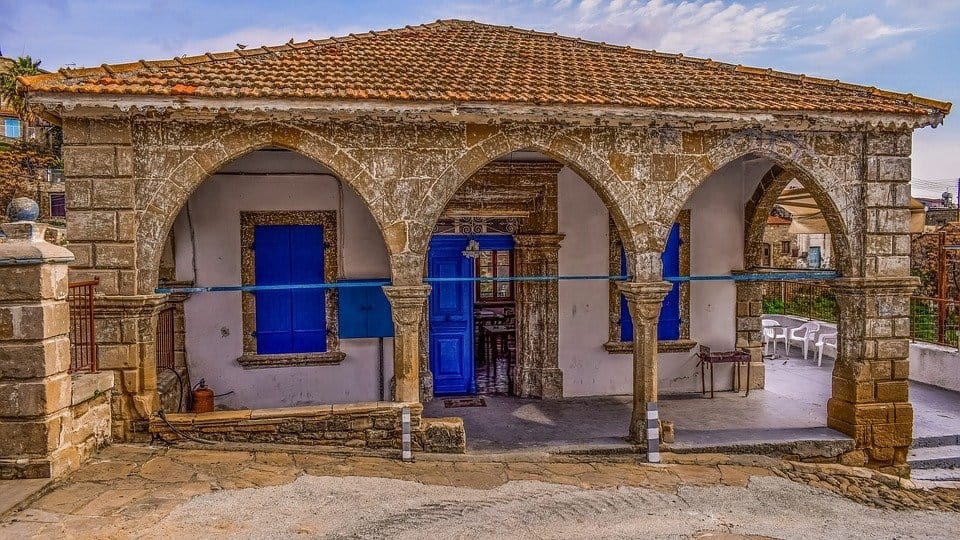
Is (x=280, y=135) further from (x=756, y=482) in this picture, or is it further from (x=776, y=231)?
(x=776, y=231)

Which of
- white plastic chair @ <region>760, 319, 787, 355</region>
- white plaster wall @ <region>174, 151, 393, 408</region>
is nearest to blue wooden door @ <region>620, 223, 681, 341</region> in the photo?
white plaster wall @ <region>174, 151, 393, 408</region>

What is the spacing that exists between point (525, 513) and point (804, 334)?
1071 cm

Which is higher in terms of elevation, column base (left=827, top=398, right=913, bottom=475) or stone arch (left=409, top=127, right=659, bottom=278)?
stone arch (left=409, top=127, right=659, bottom=278)

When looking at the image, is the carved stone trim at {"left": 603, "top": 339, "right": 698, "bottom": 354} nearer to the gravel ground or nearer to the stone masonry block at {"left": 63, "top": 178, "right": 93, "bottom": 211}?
the gravel ground

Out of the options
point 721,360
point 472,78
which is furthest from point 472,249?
point 721,360

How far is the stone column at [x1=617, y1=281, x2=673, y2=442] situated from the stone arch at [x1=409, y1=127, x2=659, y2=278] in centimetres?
34

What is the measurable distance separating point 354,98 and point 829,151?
551 centimetres

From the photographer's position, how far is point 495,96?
6.60 metres

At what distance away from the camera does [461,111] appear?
6.62m

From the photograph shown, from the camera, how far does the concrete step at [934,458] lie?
782 cm

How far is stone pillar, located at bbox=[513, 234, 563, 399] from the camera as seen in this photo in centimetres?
948

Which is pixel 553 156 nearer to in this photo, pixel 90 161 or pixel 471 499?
pixel 471 499

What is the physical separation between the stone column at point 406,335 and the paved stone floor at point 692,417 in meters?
1.05

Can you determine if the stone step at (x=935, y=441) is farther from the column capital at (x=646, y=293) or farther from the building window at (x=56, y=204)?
the building window at (x=56, y=204)
